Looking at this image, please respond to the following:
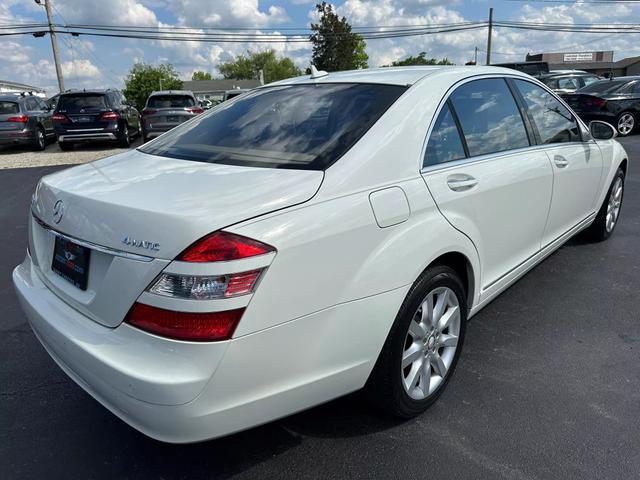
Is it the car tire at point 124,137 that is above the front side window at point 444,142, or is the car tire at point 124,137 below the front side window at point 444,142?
below

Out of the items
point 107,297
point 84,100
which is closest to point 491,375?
point 107,297

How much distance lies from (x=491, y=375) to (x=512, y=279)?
0.66 meters

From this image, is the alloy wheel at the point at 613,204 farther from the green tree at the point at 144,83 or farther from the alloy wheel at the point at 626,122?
the green tree at the point at 144,83

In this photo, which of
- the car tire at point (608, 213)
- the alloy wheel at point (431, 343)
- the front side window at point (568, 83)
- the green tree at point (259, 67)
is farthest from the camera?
the green tree at point (259, 67)

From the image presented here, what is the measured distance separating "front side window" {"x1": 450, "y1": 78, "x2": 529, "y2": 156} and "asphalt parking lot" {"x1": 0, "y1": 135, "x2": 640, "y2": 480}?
1.22m

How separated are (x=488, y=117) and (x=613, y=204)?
9.22 ft

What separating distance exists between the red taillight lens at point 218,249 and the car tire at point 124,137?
13.7 metres

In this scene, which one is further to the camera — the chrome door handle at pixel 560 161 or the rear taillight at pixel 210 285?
the chrome door handle at pixel 560 161

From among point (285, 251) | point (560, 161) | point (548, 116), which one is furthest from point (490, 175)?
point (285, 251)

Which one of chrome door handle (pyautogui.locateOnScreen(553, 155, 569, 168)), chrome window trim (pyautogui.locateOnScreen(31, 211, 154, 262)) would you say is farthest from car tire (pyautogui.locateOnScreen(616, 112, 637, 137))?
chrome window trim (pyautogui.locateOnScreen(31, 211, 154, 262))

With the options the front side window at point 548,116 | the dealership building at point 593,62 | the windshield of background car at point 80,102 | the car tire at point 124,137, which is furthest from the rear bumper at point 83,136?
the dealership building at point 593,62

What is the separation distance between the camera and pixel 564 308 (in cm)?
362

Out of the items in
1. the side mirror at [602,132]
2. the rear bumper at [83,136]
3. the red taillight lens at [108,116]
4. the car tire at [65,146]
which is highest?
the side mirror at [602,132]

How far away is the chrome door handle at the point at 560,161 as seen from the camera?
→ 341 cm
